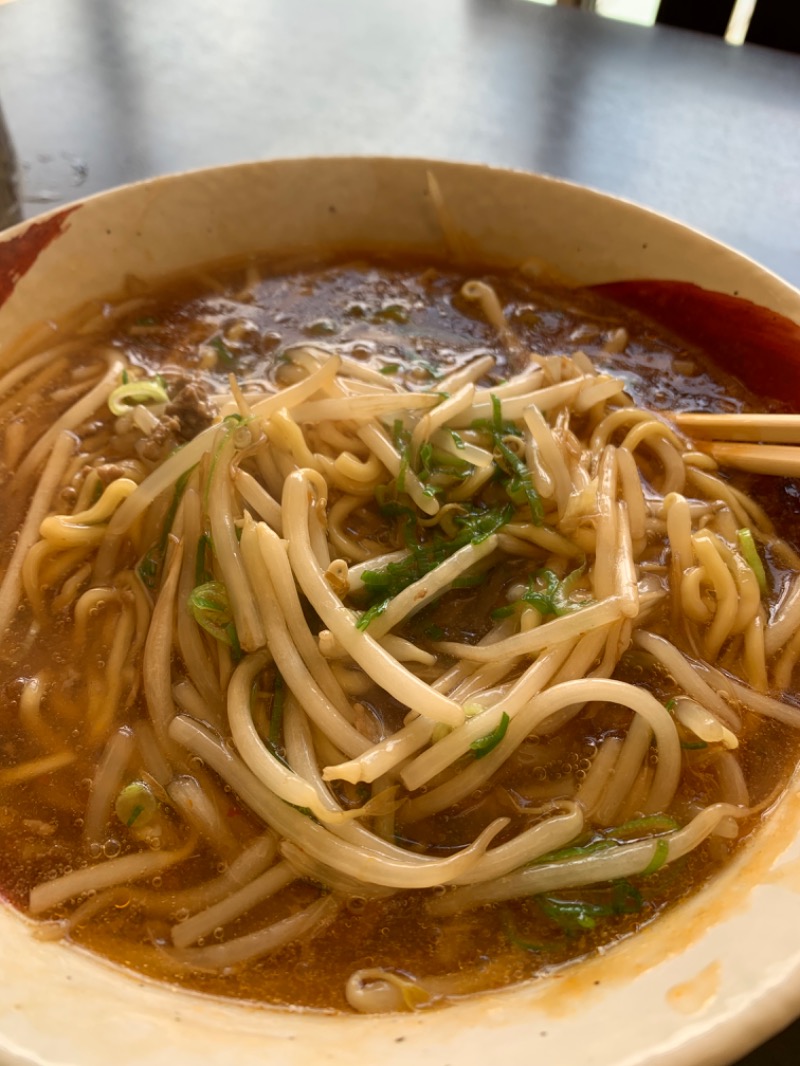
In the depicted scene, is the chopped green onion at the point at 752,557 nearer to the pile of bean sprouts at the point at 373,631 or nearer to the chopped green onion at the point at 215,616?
the pile of bean sprouts at the point at 373,631

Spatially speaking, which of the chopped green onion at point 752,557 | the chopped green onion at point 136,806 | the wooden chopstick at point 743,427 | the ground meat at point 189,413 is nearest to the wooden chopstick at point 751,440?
the wooden chopstick at point 743,427

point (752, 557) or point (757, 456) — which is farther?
point (757, 456)

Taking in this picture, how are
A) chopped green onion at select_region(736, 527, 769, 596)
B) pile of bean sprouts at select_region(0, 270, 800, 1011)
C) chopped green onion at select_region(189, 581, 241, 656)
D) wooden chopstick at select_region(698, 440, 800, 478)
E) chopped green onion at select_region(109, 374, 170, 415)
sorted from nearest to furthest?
pile of bean sprouts at select_region(0, 270, 800, 1011)
chopped green onion at select_region(189, 581, 241, 656)
chopped green onion at select_region(736, 527, 769, 596)
wooden chopstick at select_region(698, 440, 800, 478)
chopped green onion at select_region(109, 374, 170, 415)

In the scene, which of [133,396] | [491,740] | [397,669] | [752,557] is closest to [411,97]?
[133,396]

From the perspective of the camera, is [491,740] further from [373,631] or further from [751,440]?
[751,440]

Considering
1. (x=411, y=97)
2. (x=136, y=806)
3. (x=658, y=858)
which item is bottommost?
(x=136, y=806)

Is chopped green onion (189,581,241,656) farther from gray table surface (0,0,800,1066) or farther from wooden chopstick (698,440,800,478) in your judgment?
gray table surface (0,0,800,1066)

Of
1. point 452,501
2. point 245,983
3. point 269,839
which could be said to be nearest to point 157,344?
point 452,501

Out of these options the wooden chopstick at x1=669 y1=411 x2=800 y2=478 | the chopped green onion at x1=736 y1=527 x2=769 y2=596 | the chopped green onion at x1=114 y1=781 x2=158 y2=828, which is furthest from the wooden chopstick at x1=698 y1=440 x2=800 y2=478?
the chopped green onion at x1=114 y1=781 x2=158 y2=828
